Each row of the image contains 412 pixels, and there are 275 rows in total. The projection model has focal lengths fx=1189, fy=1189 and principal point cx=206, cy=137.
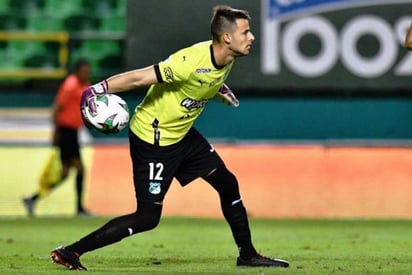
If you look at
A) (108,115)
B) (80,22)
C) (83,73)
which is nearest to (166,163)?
(108,115)

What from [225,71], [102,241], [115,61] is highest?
[225,71]

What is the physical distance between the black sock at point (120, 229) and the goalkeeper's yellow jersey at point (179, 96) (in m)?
0.53

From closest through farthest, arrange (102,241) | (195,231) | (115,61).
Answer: (102,241) < (195,231) < (115,61)

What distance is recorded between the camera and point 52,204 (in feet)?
54.6

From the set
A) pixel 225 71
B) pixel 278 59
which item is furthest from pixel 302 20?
pixel 225 71

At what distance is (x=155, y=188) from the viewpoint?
9070mm

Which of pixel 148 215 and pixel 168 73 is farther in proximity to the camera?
pixel 148 215

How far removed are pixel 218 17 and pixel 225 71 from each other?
0.42 metres

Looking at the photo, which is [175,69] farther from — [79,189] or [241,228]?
[79,189]

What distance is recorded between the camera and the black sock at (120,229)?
29.3ft

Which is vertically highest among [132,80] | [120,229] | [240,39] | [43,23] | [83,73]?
[240,39]

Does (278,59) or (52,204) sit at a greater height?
(278,59)

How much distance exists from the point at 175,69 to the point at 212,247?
324 centimetres

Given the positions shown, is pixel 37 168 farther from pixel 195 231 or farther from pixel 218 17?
pixel 218 17
